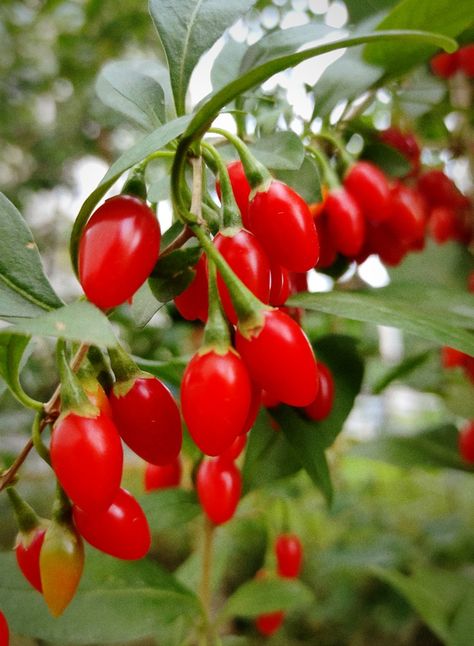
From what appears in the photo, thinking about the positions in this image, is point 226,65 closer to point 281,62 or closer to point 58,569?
point 281,62

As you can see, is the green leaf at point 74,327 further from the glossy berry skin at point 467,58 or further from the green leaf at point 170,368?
the glossy berry skin at point 467,58

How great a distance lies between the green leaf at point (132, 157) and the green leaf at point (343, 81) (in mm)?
314

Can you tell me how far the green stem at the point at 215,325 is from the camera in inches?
12.0

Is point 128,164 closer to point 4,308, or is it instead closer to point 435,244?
point 4,308

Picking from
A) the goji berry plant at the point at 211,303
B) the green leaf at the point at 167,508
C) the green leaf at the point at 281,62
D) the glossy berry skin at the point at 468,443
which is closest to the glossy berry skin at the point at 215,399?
the goji berry plant at the point at 211,303

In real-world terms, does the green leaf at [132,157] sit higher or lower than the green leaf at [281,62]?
lower

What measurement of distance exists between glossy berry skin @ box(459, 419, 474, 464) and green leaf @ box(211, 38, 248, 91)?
509 millimetres

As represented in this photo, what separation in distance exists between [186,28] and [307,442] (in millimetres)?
299

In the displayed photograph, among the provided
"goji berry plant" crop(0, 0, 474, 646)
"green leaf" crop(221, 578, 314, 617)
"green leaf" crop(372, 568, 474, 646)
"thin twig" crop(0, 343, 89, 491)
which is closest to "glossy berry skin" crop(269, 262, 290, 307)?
"goji berry plant" crop(0, 0, 474, 646)

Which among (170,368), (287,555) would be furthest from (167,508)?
(287,555)

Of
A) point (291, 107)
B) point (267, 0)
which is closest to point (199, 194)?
point (291, 107)

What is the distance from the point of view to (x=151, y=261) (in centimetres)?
31

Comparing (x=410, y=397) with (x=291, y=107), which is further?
(x=410, y=397)

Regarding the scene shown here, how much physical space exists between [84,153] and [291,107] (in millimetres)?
1161
